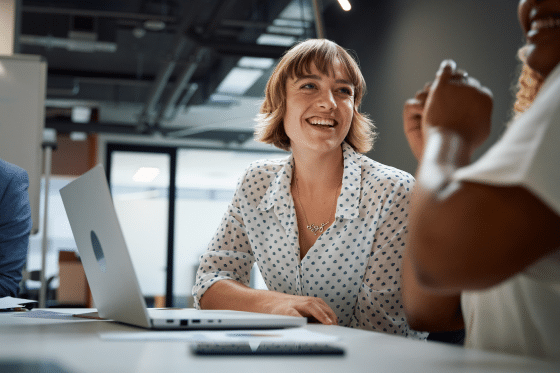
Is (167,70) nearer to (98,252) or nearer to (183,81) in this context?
(183,81)

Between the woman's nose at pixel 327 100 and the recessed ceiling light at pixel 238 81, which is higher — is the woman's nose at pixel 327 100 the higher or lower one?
the lower one

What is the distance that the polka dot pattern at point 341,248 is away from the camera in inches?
62.9

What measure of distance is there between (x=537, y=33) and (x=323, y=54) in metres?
1.11

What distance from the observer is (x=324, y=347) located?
0.77 meters

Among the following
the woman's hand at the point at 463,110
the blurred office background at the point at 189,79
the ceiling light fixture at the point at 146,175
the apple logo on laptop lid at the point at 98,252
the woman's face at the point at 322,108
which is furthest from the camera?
the ceiling light fixture at the point at 146,175

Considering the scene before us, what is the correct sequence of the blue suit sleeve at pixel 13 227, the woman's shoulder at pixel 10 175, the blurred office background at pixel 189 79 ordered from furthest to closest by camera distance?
the blurred office background at pixel 189 79 → the woman's shoulder at pixel 10 175 → the blue suit sleeve at pixel 13 227

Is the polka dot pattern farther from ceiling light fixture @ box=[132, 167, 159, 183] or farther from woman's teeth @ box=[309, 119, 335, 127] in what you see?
ceiling light fixture @ box=[132, 167, 159, 183]

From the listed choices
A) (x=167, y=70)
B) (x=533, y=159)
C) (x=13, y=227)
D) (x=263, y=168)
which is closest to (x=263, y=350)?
(x=533, y=159)

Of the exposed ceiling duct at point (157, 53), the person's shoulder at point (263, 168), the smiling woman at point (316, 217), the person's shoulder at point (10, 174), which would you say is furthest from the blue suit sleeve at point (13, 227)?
the exposed ceiling duct at point (157, 53)

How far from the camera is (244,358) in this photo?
28.3 inches

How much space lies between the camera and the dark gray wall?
9.00 feet

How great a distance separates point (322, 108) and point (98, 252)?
1023mm

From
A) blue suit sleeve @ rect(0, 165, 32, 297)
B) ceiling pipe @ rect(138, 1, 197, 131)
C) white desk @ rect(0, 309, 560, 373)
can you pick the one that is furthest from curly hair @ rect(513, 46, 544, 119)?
ceiling pipe @ rect(138, 1, 197, 131)

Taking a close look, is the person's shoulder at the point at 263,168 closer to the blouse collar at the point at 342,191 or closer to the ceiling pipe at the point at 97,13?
the blouse collar at the point at 342,191
